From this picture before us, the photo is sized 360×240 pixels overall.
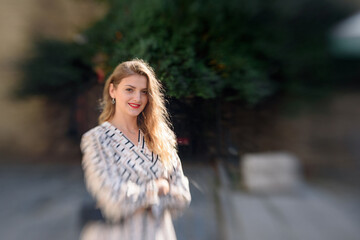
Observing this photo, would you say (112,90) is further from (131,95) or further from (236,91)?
(236,91)

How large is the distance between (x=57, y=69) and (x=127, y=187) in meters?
1.23

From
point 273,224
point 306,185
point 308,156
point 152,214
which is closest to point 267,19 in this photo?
point 308,156

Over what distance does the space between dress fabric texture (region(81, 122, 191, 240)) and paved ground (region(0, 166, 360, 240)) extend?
1.21 ft

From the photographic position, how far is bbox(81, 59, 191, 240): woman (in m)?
1.08

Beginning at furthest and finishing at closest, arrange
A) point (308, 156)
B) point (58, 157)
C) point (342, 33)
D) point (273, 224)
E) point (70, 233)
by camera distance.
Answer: point (70, 233)
point (58, 157)
point (273, 224)
point (308, 156)
point (342, 33)

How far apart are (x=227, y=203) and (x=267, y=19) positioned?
1155mm

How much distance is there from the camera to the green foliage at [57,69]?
190 centimetres

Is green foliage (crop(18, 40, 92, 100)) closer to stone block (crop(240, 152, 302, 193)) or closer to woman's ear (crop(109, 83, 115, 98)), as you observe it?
woman's ear (crop(109, 83, 115, 98))

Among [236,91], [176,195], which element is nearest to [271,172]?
[236,91]

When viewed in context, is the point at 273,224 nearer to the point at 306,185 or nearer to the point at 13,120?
the point at 306,185

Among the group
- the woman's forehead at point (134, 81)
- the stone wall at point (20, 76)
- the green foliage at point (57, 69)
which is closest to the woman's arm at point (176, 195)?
the woman's forehead at point (134, 81)

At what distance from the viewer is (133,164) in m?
1.15

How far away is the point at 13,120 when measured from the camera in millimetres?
2281

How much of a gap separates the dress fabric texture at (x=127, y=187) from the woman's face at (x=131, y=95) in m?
0.09
